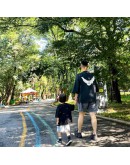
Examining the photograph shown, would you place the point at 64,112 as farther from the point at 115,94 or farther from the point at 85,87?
the point at 115,94

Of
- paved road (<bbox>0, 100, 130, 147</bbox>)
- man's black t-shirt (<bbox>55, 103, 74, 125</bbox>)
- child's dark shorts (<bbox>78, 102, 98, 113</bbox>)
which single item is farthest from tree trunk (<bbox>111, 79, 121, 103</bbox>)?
man's black t-shirt (<bbox>55, 103, 74, 125</bbox>)

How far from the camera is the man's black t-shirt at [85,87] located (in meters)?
5.07

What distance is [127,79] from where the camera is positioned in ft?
29.3

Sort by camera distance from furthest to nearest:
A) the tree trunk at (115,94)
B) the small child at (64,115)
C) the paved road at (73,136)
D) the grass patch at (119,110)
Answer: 1. the tree trunk at (115,94)
2. the grass patch at (119,110)
3. the paved road at (73,136)
4. the small child at (64,115)

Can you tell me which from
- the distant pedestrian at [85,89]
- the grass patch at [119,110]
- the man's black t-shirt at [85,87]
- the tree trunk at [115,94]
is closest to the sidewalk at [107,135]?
the distant pedestrian at [85,89]

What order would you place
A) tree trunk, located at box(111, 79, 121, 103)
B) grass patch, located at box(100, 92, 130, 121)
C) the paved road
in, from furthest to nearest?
tree trunk, located at box(111, 79, 121, 103)
grass patch, located at box(100, 92, 130, 121)
the paved road

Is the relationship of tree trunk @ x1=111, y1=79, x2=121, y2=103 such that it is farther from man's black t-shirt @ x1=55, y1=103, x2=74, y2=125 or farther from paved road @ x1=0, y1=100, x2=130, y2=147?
man's black t-shirt @ x1=55, y1=103, x2=74, y2=125

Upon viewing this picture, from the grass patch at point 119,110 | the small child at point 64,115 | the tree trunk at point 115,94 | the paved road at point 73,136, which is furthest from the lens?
the tree trunk at point 115,94

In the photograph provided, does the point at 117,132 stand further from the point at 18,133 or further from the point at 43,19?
the point at 43,19

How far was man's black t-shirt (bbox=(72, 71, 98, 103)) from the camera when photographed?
5.07m

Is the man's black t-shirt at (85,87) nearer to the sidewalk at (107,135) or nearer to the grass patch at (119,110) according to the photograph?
the sidewalk at (107,135)
